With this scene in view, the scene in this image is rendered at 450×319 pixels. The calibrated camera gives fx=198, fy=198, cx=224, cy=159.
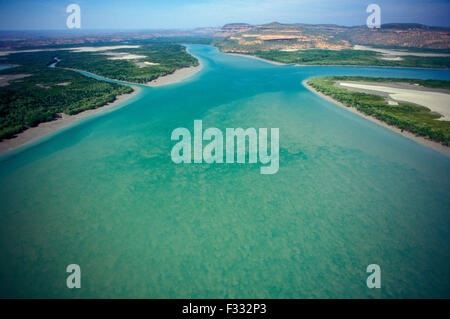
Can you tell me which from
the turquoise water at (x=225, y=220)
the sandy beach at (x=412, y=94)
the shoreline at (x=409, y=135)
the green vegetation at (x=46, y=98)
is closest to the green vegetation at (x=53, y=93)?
the green vegetation at (x=46, y=98)

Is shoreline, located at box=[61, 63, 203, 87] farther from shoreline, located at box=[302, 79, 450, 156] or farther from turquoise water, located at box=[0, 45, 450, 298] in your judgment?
shoreline, located at box=[302, 79, 450, 156]

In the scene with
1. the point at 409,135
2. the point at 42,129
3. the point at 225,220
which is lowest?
the point at 225,220

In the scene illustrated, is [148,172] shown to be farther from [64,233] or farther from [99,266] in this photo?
[99,266]

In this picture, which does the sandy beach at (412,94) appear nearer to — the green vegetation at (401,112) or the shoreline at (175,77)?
the green vegetation at (401,112)

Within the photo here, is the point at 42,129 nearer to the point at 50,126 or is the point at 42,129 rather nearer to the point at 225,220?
the point at 50,126

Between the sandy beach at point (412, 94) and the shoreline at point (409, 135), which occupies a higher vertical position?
the sandy beach at point (412, 94)

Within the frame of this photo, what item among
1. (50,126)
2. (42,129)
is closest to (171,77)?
(50,126)
